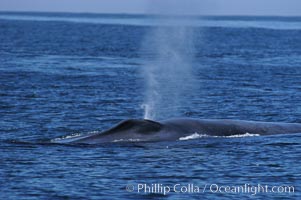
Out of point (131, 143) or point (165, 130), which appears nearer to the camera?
point (131, 143)

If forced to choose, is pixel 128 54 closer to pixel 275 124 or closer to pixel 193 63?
pixel 193 63

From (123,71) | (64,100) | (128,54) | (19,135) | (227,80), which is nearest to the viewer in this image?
(19,135)

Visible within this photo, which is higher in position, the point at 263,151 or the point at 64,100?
the point at 64,100

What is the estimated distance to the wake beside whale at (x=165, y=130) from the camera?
24.8m

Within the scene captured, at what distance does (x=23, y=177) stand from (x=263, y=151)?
6.82 metres

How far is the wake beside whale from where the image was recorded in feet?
81.4

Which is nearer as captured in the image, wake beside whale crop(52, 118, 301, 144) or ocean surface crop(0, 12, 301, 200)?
ocean surface crop(0, 12, 301, 200)

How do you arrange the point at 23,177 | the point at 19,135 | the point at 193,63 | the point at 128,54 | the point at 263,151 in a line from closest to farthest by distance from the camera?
the point at 23,177 < the point at 263,151 < the point at 19,135 < the point at 193,63 < the point at 128,54

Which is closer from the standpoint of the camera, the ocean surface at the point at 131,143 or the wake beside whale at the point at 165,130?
the ocean surface at the point at 131,143

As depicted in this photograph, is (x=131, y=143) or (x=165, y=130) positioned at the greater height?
(x=165, y=130)

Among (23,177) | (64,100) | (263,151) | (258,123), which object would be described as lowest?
(23,177)

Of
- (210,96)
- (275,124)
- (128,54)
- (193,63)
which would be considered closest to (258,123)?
(275,124)

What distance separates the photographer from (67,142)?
24.6 m

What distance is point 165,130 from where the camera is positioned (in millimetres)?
25250
